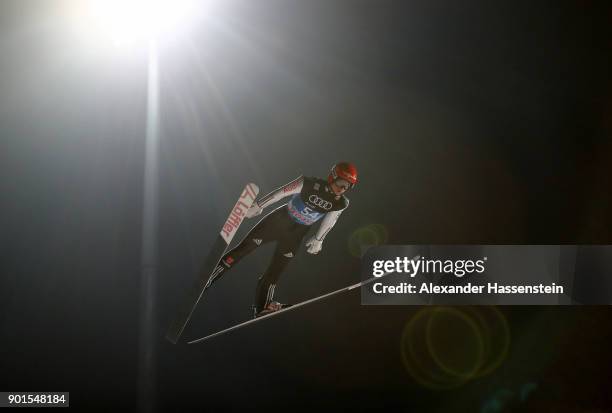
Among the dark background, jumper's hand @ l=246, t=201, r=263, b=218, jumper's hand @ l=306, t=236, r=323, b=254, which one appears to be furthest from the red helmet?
jumper's hand @ l=246, t=201, r=263, b=218

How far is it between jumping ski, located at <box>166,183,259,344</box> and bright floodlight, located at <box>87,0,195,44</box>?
171 centimetres

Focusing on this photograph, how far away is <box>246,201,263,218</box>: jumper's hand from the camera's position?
13.4ft

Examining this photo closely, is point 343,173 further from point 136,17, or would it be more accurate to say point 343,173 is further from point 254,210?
point 136,17

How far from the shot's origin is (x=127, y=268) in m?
4.32

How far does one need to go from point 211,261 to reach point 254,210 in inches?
22.6

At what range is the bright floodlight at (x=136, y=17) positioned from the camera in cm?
443

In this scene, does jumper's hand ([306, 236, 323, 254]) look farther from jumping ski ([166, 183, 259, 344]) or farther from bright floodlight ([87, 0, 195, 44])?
bright floodlight ([87, 0, 195, 44])

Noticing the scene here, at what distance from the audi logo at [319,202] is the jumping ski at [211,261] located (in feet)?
1.49

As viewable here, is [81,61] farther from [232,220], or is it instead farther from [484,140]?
[484,140]

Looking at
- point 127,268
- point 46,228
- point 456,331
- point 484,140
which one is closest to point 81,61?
point 46,228

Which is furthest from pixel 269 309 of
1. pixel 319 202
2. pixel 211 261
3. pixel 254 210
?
pixel 319 202

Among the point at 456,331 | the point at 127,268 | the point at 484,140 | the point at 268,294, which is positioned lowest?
the point at 456,331

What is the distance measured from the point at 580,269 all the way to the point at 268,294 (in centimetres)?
290

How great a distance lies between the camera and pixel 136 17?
444 cm
